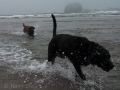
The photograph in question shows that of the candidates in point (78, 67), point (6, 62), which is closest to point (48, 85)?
point (78, 67)

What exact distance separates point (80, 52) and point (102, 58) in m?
0.56

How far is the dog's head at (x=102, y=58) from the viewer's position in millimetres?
3486

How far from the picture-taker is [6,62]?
5523 millimetres

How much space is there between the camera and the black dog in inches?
140

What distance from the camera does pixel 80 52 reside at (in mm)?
3947

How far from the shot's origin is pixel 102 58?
11.7ft

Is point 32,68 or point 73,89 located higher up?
point 73,89

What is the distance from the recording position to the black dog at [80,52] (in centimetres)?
357

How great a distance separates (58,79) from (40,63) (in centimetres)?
131

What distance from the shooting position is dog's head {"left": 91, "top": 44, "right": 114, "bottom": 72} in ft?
11.4

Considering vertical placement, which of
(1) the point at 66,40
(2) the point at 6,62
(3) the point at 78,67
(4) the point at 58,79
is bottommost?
(2) the point at 6,62

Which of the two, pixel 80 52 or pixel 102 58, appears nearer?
pixel 102 58

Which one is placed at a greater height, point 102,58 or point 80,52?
point 102,58

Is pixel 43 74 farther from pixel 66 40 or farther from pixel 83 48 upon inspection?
pixel 83 48
